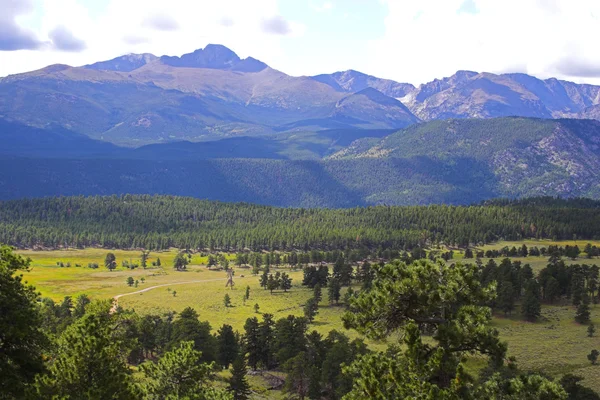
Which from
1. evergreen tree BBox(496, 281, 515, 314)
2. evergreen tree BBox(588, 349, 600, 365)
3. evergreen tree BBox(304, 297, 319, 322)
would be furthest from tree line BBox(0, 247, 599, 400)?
evergreen tree BBox(496, 281, 515, 314)

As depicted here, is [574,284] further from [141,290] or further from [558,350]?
[141,290]

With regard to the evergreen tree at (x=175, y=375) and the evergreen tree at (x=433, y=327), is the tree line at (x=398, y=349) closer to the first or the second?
the evergreen tree at (x=433, y=327)

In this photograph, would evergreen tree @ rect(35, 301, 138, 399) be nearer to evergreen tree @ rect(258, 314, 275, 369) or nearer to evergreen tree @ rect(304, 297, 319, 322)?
evergreen tree @ rect(258, 314, 275, 369)

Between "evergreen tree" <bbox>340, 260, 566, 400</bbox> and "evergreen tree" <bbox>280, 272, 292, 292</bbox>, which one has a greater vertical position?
"evergreen tree" <bbox>340, 260, 566, 400</bbox>

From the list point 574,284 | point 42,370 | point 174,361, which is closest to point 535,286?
point 574,284

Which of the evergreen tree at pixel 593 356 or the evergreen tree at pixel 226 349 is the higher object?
the evergreen tree at pixel 593 356

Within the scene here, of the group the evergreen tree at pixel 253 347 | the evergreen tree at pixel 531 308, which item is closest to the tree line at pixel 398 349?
the evergreen tree at pixel 253 347

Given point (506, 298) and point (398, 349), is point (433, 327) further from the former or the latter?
point (506, 298)

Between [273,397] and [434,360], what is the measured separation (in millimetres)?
64896

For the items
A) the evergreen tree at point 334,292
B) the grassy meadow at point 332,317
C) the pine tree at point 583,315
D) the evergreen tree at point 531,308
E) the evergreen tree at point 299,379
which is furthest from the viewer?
the evergreen tree at point 334,292

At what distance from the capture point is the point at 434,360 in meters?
28.7

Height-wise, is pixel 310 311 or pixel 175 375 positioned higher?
pixel 175 375

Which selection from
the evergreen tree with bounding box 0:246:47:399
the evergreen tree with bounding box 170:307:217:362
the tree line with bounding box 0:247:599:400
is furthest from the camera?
the evergreen tree with bounding box 170:307:217:362

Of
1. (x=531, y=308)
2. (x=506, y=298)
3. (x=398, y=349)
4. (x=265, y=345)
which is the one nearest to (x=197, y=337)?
(x=265, y=345)
